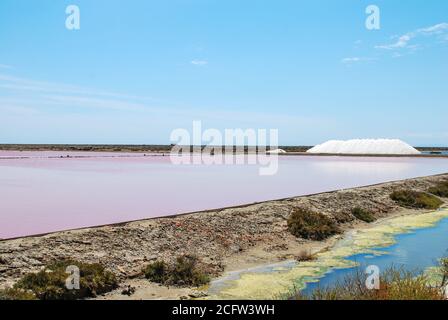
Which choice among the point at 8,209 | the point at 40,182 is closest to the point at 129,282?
the point at 8,209

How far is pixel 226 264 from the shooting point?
1101 centimetres

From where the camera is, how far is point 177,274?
955 centimetres

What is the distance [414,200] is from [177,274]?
53.1 ft

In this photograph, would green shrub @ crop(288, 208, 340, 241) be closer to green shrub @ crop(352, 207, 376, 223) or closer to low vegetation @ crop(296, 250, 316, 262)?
green shrub @ crop(352, 207, 376, 223)

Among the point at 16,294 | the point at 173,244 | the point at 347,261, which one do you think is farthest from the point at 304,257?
the point at 16,294

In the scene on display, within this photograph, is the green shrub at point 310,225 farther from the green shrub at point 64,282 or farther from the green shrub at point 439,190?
the green shrub at point 439,190

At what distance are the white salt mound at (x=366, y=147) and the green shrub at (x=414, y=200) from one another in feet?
233

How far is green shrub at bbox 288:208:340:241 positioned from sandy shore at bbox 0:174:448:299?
327 mm

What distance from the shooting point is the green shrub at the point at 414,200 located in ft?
71.3

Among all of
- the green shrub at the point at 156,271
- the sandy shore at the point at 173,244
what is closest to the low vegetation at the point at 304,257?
the sandy shore at the point at 173,244

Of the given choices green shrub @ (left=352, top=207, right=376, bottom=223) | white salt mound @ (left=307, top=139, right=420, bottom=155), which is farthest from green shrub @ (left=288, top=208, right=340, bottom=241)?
white salt mound @ (left=307, top=139, right=420, bottom=155)

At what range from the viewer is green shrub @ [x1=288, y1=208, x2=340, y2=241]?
14.2 metres
